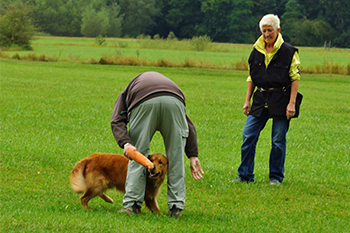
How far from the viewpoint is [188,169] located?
8.72 m

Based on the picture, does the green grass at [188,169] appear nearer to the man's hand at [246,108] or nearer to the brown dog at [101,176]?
the brown dog at [101,176]

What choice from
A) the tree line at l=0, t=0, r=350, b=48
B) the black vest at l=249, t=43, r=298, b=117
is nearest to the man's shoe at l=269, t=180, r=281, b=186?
the black vest at l=249, t=43, r=298, b=117

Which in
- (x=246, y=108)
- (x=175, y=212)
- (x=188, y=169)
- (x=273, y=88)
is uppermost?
(x=273, y=88)

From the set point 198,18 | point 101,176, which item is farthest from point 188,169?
point 198,18

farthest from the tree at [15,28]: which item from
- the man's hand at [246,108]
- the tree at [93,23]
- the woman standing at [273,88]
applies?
the woman standing at [273,88]

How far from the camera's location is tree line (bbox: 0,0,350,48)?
87312 millimetres

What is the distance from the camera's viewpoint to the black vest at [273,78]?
7449 mm

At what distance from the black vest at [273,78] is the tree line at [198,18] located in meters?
82.2

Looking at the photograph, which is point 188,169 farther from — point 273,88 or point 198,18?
point 198,18

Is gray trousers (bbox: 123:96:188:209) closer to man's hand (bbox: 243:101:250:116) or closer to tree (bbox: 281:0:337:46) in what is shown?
man's hand (bbox: 243:101:250:116)

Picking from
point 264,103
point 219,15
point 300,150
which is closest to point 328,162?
point 300,150

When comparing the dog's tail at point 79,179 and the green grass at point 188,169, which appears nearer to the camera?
the green grass at point 188,169

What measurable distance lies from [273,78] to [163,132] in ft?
8.55

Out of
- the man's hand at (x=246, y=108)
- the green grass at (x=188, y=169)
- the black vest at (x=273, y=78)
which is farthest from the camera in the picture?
the man's hand at (x=246, y=108)
